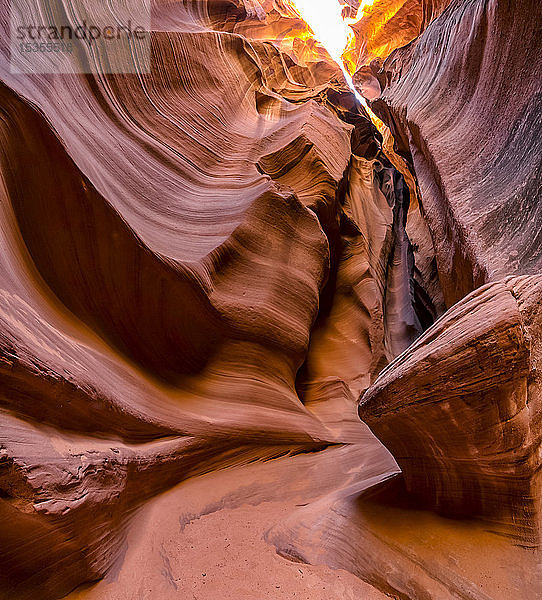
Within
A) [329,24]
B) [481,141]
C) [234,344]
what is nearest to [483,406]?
[234,344]

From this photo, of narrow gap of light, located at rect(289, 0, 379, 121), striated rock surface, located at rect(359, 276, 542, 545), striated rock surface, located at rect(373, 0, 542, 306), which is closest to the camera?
striated rock surface, located at rect(359, 276, 542, 545)

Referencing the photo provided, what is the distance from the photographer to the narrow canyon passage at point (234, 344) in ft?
5.32

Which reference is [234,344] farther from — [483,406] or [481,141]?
[481,141]

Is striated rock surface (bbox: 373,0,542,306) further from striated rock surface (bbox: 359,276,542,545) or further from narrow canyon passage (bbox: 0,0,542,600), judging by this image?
striated rock surface (bbox: 359,276,542,545)

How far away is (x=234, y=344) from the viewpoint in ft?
10.6

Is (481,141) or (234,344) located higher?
(481,141)

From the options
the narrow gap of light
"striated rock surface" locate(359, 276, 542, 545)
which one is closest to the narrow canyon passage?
"striated rock surface" locate(359, 276, 542, 545)

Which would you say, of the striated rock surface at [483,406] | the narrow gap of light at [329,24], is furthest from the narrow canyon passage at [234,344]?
the narrow gap of light at [329,24]

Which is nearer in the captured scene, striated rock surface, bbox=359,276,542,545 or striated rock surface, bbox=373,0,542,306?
striated rock surface, bbox=359,276,542,545

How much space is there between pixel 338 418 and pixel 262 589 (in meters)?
2.28

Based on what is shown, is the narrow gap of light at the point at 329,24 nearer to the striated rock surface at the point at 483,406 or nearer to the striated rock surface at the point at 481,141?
the striated rock surface at the point at 481,141

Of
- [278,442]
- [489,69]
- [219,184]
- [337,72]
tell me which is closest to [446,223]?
[489,69]

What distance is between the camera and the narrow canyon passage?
5.32 feet

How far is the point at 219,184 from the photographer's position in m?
4.23
